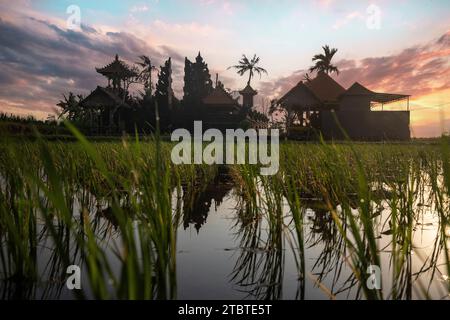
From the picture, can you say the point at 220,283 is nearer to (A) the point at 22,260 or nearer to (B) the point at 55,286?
(B) the point at 55,286

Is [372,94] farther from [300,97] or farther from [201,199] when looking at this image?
[201,199]

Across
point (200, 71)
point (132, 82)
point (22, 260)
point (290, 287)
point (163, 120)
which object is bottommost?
point (290, 287)

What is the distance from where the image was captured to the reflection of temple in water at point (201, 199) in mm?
3374

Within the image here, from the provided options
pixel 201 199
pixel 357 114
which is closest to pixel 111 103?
pixel 357 114

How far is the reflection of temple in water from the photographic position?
11.1 feet

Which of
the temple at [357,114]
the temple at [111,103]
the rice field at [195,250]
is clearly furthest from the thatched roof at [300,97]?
the rice field at [195,250]

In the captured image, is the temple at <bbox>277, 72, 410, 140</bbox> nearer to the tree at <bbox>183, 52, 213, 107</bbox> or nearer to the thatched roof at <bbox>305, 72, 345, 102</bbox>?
the thatched roof at <bbox>305, 72, 345, 102</bbox>

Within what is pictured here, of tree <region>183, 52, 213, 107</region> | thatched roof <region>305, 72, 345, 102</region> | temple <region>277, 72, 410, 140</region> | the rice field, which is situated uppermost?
tree <region>183, 52, 213, 107</region>

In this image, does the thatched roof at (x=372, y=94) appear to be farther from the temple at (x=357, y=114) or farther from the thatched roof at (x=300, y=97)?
the thatched roof at (x=300, y=97)

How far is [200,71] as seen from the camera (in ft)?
161

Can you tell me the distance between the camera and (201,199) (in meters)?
4.48

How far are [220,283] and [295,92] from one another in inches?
1054

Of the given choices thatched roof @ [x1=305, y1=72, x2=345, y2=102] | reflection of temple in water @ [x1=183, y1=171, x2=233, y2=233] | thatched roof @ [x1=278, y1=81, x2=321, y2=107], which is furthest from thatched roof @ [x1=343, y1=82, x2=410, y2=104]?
reflection of temple in water @ [x1=183, y1=171, x2=233, y2=233]
